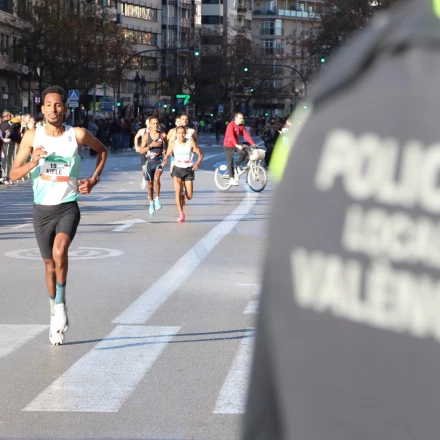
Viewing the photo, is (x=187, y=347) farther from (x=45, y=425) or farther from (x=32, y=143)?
(x=45, y=425)

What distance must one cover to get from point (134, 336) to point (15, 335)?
2.84ft

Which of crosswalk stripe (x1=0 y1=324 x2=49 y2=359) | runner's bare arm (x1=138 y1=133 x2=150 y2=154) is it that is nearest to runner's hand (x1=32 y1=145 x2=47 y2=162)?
crosswalk stripe (x1=0 y1=324 x2=49 y2=359)

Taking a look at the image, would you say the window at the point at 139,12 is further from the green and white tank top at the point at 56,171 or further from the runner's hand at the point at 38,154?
the runner's hand at the point at 38,154

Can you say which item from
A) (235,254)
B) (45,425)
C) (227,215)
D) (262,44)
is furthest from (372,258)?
(262,44)

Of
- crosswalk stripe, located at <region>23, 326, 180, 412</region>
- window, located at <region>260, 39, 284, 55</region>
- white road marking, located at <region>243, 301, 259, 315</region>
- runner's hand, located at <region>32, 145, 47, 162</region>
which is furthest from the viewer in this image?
window, located at <region>260, 39, 284, 55</region>

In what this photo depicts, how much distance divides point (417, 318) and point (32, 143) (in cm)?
859

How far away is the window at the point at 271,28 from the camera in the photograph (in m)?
196

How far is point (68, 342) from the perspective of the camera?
372 inches

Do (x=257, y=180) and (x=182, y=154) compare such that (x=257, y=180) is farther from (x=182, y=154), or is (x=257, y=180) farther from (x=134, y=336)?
(x=134, y=336)

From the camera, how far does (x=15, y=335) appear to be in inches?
380

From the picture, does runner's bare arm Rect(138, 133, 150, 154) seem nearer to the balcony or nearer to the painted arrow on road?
the painted arrow on road

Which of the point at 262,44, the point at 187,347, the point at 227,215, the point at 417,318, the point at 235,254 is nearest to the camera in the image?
the point at 417,318

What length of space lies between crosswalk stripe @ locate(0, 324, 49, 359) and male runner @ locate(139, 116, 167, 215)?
13.2m

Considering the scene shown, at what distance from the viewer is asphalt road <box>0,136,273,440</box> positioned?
6.81m
